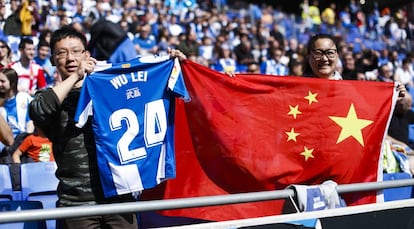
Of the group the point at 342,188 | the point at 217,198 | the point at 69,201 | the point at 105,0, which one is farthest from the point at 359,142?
the point at 105,0

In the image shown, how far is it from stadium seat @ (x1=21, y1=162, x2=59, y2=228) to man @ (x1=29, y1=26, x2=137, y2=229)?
1.31 m

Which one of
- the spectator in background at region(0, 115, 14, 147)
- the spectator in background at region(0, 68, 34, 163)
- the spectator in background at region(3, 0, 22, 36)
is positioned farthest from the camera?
the spectator in background at region(3, 0, 22, 36)

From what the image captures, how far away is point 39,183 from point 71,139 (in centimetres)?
155

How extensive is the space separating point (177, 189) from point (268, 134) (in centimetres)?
79

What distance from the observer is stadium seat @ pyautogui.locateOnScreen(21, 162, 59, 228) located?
510 centimetres

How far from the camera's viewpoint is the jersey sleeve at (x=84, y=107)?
3770 millimetres

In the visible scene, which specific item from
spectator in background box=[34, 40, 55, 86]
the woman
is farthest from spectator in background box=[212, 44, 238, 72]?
the woman

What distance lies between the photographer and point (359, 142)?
200 inches

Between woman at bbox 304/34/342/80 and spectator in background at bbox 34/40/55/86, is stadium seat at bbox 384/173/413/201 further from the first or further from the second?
spectator in background at bbox 34/40/55/86

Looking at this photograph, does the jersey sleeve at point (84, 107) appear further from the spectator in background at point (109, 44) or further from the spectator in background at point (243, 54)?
the spectator in background at point (243, 54)

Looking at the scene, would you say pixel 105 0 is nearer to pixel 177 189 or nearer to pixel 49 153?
pixel 49 153

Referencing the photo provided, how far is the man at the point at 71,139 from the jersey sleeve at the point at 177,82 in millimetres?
649

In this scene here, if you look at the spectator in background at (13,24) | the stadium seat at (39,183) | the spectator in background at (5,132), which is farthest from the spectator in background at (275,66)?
the spectator in background at (5,132)

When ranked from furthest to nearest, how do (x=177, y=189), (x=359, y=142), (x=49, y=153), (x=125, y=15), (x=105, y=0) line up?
(x=105, y=0) < (x=125, y=15) < (x=49, y=153) < (x=359, y=142) < (x=177, y=189)
